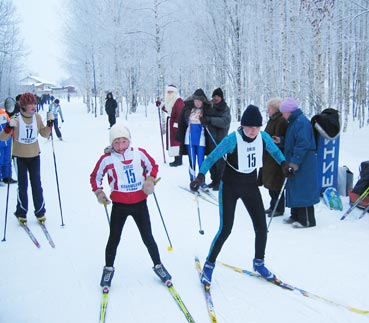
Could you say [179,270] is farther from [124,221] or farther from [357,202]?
[357,202]

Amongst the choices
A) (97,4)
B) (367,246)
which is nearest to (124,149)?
(367,246)

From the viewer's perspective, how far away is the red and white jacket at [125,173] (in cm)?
349

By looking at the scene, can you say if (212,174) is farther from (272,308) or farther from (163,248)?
(272,308)

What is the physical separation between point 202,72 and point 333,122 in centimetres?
1998

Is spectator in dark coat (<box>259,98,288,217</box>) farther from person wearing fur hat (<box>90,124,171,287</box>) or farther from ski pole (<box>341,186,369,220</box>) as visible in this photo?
person wearing fur hat (<box>90,124,171,287</box>)

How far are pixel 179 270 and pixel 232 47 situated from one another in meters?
15.9

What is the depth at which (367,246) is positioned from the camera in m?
4.49

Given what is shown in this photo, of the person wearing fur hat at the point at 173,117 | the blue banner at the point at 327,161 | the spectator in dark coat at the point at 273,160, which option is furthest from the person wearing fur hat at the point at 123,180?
the person wearing fur hat at the point at 173,117

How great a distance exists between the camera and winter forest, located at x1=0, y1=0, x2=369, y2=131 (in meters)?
15.7

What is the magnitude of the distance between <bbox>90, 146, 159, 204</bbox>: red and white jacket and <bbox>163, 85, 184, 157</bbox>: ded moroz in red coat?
5.40 metres

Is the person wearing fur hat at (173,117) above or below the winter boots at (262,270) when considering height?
above

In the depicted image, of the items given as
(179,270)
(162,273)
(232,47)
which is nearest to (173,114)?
(179,270)

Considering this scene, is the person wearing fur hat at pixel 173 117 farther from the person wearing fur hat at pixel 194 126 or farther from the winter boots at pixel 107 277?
the winter boots at pixel 107 277

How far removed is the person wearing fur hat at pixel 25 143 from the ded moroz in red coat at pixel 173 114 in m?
4.15
